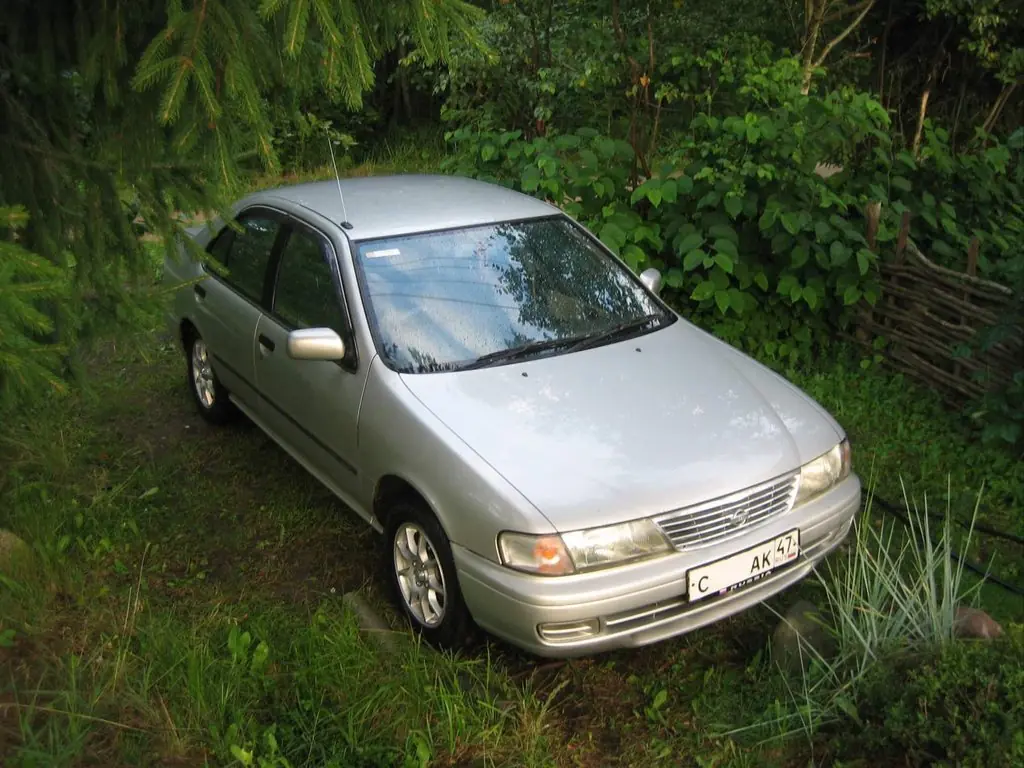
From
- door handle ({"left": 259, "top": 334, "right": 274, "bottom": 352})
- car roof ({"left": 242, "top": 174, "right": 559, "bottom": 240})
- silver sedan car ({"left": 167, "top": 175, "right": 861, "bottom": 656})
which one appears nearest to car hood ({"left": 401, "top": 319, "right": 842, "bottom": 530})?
silver sedan car ({"left": 167, "top": 175, "right": 861, "bottom": 656})

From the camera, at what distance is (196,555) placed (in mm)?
4316

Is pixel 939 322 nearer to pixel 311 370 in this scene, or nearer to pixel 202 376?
pixel 311 370

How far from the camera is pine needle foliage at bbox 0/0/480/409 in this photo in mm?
2656

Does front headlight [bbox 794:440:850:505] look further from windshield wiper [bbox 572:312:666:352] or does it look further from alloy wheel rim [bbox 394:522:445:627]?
alloy wheel rim [bbox 394:522:445:627]

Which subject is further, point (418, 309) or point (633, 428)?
point (418, 309)

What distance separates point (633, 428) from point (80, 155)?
7.39ft

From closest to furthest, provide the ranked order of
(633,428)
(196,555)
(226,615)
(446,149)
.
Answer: (633,428), (226,615), (196,555), (446,149)

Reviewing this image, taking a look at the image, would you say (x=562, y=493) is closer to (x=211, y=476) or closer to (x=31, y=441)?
(x=211, y=476)

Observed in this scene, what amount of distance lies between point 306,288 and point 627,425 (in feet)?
5.44

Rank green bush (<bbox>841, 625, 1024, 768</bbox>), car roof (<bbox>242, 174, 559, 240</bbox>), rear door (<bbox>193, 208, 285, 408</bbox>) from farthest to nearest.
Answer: rear door (<bbox>193, 208, 285, 408</bbox>) → car roof (<bbox>242, 174, 559, 240</bbox>) → green bush (<bbox>841, 625, 1024, 768</bbox>)

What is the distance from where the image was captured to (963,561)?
12.7 feet

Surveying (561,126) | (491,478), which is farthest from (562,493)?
(561,126)

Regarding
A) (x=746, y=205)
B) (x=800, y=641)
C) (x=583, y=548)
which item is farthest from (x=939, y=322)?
(x=583, y=548)

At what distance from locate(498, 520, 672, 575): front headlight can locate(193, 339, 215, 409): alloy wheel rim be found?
2963 mm
